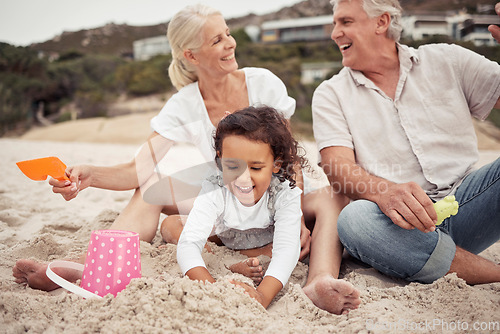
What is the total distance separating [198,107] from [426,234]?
136 centimetres

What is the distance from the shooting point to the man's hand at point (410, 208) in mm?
1594

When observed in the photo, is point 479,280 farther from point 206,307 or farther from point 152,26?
point 152,26

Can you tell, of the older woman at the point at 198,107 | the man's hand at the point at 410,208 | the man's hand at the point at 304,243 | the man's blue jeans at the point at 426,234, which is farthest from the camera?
the older woman at the point at 198,107

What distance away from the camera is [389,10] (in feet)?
7.32

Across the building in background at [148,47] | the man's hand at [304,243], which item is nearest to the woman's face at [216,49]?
the man's hand at [304,243]

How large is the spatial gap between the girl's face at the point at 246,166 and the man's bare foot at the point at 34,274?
832mm

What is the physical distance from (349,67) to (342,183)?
674 millimetres

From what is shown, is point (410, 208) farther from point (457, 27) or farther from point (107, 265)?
point (457, 27)

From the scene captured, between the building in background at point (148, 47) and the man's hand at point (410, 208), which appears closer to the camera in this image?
the man's hand at point (410, 208)

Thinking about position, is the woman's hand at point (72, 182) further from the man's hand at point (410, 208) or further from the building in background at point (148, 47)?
the building in background at point (148, 47)

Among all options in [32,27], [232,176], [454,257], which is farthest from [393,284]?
[32,27]

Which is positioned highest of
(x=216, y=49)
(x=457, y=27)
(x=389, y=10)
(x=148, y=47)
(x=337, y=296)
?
(x=389, y=10)

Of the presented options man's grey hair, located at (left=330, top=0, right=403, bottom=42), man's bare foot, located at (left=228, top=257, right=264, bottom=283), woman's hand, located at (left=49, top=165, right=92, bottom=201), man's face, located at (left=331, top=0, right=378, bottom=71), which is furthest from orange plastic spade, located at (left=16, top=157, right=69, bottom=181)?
man's grey hair, located at (left=330, top=0, right=403, bottom=42)

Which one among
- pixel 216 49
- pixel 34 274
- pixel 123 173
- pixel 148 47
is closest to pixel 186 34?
pixel 216 49
